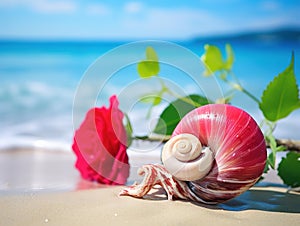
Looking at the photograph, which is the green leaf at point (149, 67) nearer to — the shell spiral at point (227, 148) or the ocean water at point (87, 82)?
the ocean water at point (87, 82)

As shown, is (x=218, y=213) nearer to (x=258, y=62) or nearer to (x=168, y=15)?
(x=258, y=62)

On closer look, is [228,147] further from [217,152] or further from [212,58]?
[212,58]

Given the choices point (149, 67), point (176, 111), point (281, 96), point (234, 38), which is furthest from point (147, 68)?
point (234, 38)

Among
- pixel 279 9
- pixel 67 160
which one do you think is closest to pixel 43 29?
pixel 279 9

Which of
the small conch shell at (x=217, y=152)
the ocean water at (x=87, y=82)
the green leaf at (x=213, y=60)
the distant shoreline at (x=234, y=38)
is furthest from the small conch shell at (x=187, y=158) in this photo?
the distant shoreline at (x=234, y=38)

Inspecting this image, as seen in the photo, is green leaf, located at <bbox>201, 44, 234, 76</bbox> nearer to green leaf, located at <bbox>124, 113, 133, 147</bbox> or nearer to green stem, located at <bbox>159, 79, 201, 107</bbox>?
green stem, located at <bbox>159, 79, 201, 107</bbox>

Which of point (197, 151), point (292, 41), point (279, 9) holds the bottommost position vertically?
point (197, 151)
